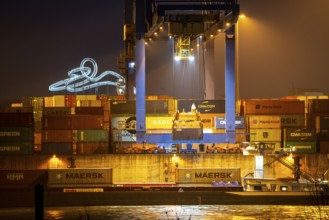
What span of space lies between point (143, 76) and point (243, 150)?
26.7 feet

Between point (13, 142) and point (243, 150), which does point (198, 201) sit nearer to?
point (243, 150)

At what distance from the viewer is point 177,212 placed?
38562 millimetres

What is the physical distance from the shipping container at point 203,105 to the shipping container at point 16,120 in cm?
1066

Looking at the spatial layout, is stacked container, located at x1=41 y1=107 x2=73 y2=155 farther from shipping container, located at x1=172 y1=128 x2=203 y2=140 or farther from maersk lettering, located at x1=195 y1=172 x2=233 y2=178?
maersk lettering, located at x1=195 y1=172 x2=233 y2=178

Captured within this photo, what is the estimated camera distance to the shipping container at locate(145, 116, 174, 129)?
49369 millimetres

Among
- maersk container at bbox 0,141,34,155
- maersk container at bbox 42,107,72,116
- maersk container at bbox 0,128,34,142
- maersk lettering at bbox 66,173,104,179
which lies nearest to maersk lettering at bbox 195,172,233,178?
maersk lettering at bbox 66,173,104,179

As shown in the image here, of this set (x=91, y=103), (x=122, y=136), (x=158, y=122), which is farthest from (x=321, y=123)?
(x=91, y=103)

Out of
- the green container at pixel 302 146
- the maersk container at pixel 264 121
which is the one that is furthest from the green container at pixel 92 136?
the green container at pixel 302 146

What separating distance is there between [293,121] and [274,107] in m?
1.64

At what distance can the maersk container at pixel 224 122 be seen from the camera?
4891 cm

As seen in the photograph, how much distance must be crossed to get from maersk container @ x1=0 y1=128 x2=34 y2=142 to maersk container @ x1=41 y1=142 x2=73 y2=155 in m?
1.11

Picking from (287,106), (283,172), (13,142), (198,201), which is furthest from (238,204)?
(13,142)

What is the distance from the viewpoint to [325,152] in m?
47.9

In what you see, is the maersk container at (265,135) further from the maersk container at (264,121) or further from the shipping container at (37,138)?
the shipping container at (37,138)
